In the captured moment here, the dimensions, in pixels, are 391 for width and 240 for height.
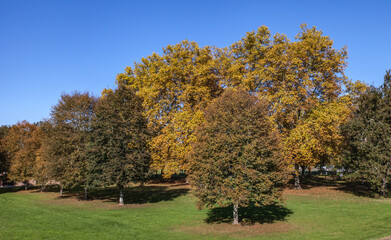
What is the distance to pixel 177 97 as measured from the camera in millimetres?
33500

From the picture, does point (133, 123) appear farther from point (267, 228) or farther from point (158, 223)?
point (267, 228)

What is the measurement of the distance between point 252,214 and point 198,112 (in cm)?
1350

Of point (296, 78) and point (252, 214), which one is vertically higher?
point (296, 78)

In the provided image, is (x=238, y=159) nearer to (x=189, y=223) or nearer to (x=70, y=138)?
(x=189, y=223)

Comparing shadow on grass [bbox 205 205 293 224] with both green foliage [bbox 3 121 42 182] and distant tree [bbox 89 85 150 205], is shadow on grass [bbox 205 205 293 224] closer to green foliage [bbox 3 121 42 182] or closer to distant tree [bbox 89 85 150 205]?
distant tree [bbox 89 85 150 205]

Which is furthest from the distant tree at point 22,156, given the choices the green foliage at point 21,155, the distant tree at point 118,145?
the distant tree at point 118,145

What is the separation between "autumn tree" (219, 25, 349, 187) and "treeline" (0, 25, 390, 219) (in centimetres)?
12

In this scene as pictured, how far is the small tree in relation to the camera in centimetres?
1544

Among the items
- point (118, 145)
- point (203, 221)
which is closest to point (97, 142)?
point (118, 145)

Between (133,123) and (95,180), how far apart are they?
6547mm

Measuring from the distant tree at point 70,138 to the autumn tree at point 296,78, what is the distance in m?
18.3

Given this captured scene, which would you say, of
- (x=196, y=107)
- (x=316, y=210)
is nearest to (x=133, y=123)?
(x=196, y=107)

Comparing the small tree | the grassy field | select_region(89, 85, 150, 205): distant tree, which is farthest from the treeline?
the small tree

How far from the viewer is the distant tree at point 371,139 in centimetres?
2455
